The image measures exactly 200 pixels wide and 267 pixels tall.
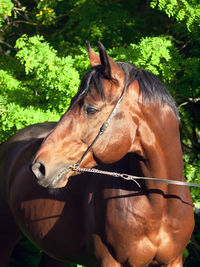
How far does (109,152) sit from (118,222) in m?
0.49

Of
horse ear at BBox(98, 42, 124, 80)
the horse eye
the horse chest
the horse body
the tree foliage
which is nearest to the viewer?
horse ear at BBox(98, 42, 124, 80)

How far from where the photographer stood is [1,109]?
14.8ft

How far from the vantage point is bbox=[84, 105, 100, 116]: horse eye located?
2.45 m

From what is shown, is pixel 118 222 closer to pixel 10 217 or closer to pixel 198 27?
pixel 10 217

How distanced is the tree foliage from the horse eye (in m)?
1.86

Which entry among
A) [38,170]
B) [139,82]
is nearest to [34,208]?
[38,170]

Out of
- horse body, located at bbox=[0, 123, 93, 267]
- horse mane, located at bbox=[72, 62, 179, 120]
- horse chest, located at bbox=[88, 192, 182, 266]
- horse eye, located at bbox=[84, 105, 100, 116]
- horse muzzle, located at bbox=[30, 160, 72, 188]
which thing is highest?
horse mane, located at bbox=[72, 62, 179, 120]

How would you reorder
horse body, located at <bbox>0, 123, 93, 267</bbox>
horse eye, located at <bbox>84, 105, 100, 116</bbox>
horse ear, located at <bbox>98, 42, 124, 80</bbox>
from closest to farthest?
horse ear, located at <bbox>98, 42, 124, 80</bbox> → horse eye, located at <bbox>84, 105, 100, 116</bbox> → horse body, located at <bbox>0, 123, 93, 267</bbox>

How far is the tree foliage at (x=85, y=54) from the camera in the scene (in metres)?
4.43

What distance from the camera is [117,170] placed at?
2.81m

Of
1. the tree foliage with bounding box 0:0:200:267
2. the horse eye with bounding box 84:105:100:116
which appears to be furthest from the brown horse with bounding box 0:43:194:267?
the tree foliage with bounding box 0:0:200:267

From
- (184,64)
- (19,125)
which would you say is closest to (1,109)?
(19,125)

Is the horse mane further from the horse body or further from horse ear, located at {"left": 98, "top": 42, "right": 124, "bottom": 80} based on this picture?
the horse body

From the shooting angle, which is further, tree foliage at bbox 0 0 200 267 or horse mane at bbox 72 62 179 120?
tree foliage at bbox 0 0 200 267
